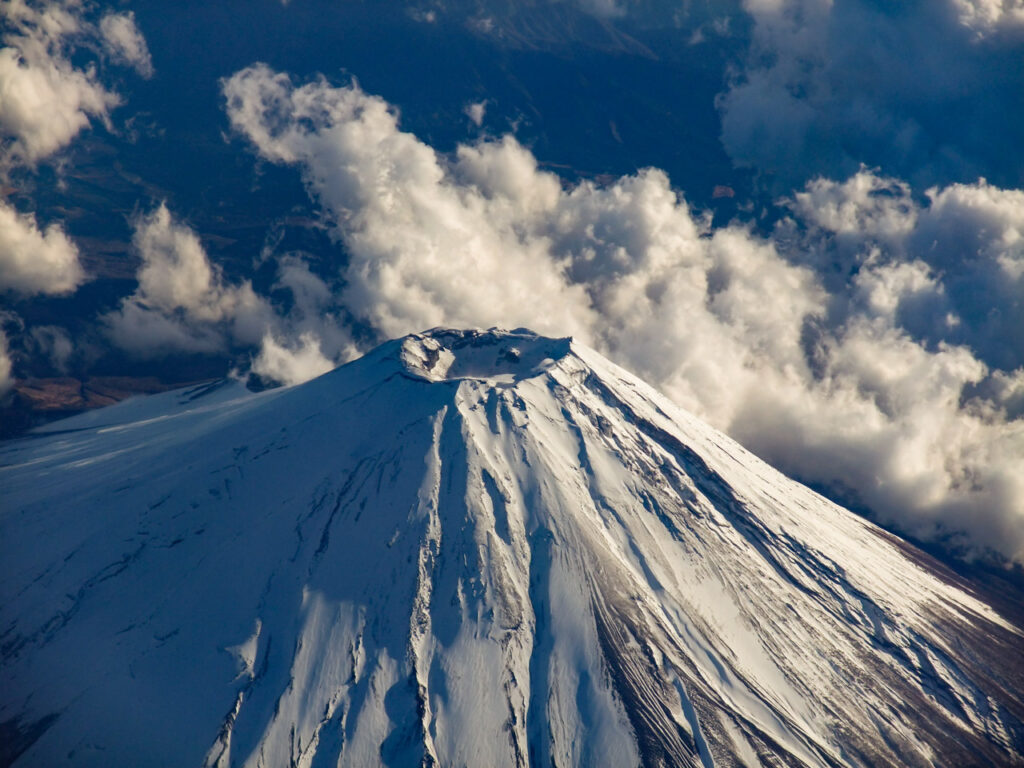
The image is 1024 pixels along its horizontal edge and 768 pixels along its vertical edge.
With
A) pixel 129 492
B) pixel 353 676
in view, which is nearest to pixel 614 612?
pixel 353 676

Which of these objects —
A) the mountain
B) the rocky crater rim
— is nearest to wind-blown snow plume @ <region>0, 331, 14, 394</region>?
the mountain

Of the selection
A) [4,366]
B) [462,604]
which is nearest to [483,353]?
[462,604]

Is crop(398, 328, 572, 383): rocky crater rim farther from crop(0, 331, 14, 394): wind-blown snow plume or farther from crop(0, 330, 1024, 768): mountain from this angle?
crop(0, 331, 14, 394): wind-blown snow plume

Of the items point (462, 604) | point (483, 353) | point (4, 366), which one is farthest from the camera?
point (4, 366)

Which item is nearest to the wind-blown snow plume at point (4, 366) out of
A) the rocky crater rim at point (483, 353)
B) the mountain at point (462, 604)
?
the mountain at point (462, 604)

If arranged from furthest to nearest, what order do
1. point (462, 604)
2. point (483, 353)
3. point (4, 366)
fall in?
point (4, 366)
point (483, 353)
point (462, 604)

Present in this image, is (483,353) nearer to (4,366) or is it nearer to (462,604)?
(462,604)
